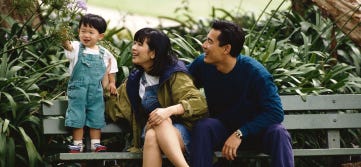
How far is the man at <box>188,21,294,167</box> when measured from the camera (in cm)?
520

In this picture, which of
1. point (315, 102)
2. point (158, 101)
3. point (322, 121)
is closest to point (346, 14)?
point (315, 102)

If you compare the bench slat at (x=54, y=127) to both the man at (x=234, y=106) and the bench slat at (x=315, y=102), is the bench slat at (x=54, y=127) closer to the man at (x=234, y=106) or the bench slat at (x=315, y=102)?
the man at (x=234, y=106)

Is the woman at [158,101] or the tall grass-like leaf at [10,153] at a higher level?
the woman at [158,101]

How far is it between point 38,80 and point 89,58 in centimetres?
91

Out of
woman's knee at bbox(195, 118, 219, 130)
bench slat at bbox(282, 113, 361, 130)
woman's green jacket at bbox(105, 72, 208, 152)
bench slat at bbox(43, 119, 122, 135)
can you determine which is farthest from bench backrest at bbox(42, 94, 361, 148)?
woman's knee at bbox(195, 118, 219, 130)

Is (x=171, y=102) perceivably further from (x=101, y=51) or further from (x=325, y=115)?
(x=325, y=115)

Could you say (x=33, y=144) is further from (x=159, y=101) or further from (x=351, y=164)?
(x=351, y=164)

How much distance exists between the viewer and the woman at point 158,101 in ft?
16.9

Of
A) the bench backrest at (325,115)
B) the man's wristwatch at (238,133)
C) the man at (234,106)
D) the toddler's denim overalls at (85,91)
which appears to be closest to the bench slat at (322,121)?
the bench backrest at (325,115)

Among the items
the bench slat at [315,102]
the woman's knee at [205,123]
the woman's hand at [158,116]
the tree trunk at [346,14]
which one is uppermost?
the tree trunk at [346,14]

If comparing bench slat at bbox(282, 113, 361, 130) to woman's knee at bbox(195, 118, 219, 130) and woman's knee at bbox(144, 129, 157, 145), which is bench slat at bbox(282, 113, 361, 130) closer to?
woman's knee at bbox(195, 118, 219, 130)

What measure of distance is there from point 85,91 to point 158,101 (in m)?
0.49

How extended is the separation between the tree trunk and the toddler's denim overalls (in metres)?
2.07

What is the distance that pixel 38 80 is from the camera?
6.17 meters
